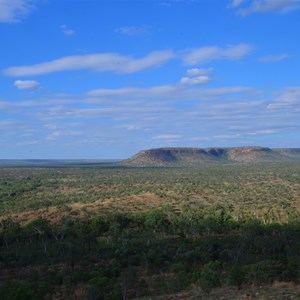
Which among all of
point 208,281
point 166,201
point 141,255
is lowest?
point 141,255

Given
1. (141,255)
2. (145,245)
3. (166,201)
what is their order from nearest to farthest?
1. (141,255)
2. (145,245)
3. (166,201)

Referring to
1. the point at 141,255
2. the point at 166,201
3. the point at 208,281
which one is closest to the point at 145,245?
the point at 141,255

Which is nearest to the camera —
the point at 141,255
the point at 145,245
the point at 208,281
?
the point at 208,281

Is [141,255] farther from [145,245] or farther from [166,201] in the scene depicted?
[166,201]

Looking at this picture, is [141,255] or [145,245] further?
[145,245]

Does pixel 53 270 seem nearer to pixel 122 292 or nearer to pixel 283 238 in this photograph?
pixel 122 292

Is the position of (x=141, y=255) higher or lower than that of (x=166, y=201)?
lower

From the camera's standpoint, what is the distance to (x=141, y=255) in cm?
3734

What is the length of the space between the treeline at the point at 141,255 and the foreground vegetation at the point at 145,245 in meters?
0.09

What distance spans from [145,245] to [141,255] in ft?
13.6

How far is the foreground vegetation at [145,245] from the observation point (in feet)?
89.7

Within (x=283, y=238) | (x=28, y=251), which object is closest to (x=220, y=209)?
(x=283, y=238)

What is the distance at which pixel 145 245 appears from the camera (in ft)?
136

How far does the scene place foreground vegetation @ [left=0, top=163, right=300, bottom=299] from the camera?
2733cm
